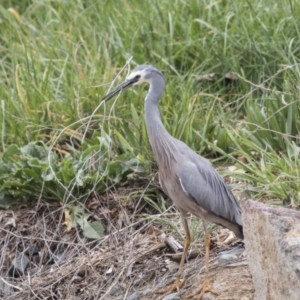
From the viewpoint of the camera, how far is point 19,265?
5.53 metres

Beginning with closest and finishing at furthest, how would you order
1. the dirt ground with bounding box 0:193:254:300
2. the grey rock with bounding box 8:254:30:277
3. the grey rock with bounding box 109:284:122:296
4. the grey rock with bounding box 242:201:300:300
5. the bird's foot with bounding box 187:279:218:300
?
the grey rock with bounding box 242:201:300:300 → the bird's foot with bounding box 187:279:218:300 → the dirt ground with bounding box 0:193:254:300 → the grey rock with bounding box 109:284:122:296 → the grey rock with bounding box 8:254:30:277

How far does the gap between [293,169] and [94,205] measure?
1343 mm

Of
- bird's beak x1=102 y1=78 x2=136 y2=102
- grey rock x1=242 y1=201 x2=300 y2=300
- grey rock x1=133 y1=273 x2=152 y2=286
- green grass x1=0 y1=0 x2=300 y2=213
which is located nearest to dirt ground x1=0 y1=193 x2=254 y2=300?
grey rock x1=133 y1=273 x2=152 y2=286

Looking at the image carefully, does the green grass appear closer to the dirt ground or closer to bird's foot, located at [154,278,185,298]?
the dirt ground

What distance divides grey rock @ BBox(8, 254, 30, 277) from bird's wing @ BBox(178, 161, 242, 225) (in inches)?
55.2

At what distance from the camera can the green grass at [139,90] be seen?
18.4 ft

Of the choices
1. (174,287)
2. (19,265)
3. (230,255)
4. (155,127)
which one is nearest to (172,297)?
(174,287)

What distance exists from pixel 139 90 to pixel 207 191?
6.12 ft

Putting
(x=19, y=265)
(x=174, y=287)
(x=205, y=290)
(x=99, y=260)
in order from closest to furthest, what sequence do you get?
(x=205, y=290)
(x=174, y=287)
(x=99, y=260)
(x=19, y=265)

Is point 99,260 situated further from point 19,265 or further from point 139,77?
point 139,77

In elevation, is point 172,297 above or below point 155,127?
below

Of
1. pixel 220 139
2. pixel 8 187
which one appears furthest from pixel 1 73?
pixel 220 139

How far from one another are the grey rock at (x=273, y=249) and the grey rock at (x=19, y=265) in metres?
1.97

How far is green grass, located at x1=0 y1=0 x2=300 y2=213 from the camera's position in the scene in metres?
5.61
